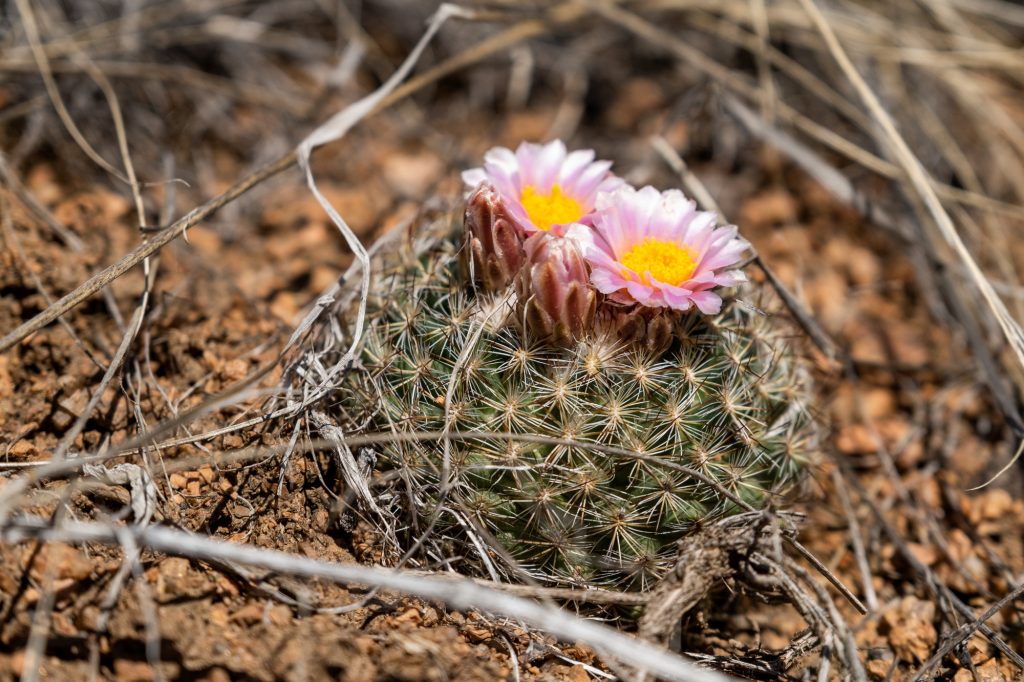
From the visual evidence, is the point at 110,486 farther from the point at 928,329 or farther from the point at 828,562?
the point at 928,329

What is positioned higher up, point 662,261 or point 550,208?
point 550,208

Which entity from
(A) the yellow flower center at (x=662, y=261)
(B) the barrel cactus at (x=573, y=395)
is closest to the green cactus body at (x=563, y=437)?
(B) the barrel cactus at (x=573, y=395)

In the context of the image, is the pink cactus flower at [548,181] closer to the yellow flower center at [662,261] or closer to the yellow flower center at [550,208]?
the yellow flower center at [550,208]

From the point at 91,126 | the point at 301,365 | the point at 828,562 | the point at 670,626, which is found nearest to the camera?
the point at 670,626

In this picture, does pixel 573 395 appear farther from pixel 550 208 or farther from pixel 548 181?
pixel 548 181

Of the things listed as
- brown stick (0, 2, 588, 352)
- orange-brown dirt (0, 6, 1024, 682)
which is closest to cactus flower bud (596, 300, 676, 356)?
orange-brown dirt (0, 6, 1024, 682)

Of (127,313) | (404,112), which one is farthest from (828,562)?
(404,112)

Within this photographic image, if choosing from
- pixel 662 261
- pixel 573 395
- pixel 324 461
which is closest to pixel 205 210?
pixel 324 461
